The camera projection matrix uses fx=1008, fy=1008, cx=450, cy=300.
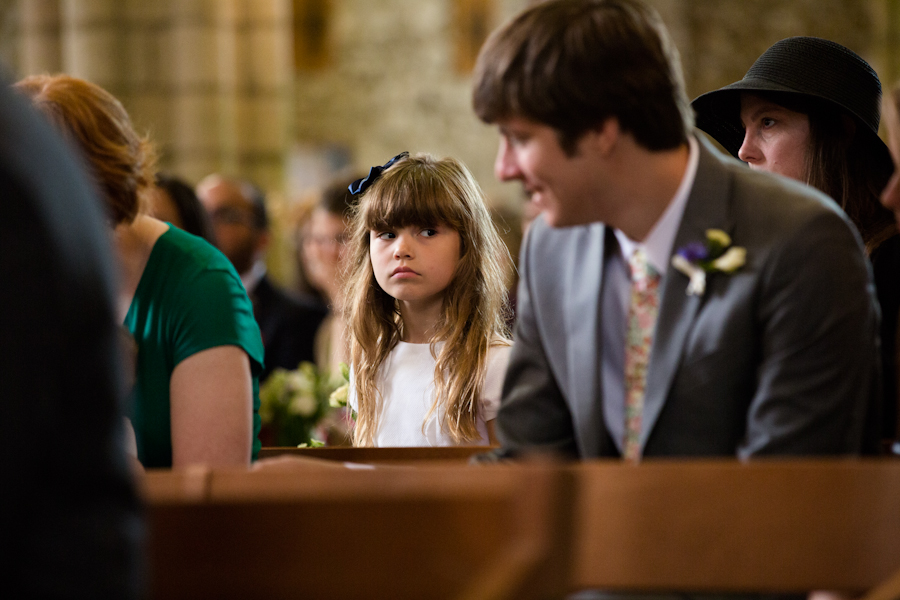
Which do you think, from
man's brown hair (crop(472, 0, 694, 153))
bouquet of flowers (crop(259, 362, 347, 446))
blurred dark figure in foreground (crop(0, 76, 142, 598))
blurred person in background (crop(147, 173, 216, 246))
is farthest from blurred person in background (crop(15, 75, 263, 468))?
bouquet of flowers (crop(259, 362, 347, 446))

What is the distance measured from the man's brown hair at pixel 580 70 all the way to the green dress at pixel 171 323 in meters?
0.80

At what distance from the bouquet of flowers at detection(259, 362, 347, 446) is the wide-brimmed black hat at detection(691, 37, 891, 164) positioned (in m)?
2.40

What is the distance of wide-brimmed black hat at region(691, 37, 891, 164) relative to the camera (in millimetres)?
2582

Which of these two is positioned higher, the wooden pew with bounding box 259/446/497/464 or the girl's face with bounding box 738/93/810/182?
the girl's face with bounding box 738/93/810/182

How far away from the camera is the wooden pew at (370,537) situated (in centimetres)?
111

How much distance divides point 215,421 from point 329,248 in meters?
3.06

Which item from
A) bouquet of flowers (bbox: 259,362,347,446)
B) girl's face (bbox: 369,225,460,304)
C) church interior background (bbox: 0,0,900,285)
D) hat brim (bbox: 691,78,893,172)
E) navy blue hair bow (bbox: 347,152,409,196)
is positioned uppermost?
church interior background (bbox: 0,0,900,285)

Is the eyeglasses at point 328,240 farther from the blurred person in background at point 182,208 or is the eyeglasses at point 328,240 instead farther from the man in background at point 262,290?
the blurred person in background at point 182,208

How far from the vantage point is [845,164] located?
104 inches

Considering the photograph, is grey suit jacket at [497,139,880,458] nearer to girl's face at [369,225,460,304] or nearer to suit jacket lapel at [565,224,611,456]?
suit jacket lapel at [565,224,611,456]

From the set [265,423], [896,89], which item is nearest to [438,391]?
[896,89]

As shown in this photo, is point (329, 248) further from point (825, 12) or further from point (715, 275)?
point (825, 12)

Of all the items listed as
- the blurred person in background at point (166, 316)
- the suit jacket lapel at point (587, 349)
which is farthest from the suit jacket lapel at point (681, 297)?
the blurred person in background at point (166, 316)

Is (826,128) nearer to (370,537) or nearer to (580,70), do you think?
(580,70)
